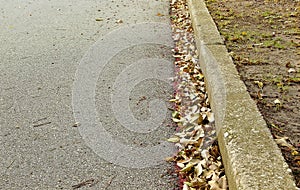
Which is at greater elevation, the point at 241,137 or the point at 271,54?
the point at 241,137

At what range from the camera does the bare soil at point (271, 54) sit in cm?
243

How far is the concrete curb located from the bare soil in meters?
0.18

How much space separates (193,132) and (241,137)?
66cm

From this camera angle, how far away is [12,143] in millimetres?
2680

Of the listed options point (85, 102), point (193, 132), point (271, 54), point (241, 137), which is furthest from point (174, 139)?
point (271, 54)

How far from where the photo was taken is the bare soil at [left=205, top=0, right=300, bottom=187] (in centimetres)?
243

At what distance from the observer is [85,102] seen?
3.22 metres

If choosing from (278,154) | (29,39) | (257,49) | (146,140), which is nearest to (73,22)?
(29,39)

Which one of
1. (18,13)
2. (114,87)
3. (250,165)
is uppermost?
(250,165)

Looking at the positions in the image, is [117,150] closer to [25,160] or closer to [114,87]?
[25,160]

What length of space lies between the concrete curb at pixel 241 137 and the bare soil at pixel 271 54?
0.58ft

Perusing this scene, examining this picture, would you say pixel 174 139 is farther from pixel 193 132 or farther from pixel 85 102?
pixel 85 102

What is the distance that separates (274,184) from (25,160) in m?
1.60

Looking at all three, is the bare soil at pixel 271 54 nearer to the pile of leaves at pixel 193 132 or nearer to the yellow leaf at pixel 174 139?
the pile of leaves at pixel 193 132
